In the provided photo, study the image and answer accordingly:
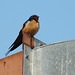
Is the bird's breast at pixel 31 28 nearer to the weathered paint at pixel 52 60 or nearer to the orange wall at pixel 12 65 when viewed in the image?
the orange wall at pixel 12 65

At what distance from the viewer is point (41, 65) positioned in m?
5.04

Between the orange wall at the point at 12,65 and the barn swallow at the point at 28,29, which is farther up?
the barn swallow at the point at 28,29

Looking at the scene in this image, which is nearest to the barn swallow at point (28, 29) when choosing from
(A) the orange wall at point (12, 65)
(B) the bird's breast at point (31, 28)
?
(B) the bird's breast at point (31, 28)

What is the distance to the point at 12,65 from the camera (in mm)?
5355

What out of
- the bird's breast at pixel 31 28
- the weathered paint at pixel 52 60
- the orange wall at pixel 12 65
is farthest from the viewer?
the bird's breast at pixel 31 28

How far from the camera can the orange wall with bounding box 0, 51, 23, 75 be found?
5.18m

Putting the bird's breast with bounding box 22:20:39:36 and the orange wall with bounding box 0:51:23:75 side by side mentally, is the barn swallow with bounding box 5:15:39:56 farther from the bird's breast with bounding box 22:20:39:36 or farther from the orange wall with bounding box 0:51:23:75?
the orange wall with bounding box 0:51:23:75

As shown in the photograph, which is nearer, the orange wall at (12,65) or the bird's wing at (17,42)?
the orange wall at (12,65)

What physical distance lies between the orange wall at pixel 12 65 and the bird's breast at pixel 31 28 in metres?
0.96

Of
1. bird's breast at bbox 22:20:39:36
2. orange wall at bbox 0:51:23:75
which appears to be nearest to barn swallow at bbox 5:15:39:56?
bird's breast at bbox 22:20:39:36

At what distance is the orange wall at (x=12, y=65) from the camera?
518 centimetres

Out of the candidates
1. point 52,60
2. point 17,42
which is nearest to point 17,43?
point 17,42

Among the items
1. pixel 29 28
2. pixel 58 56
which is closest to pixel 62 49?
pixel 58 56

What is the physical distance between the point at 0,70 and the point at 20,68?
0.59 m
